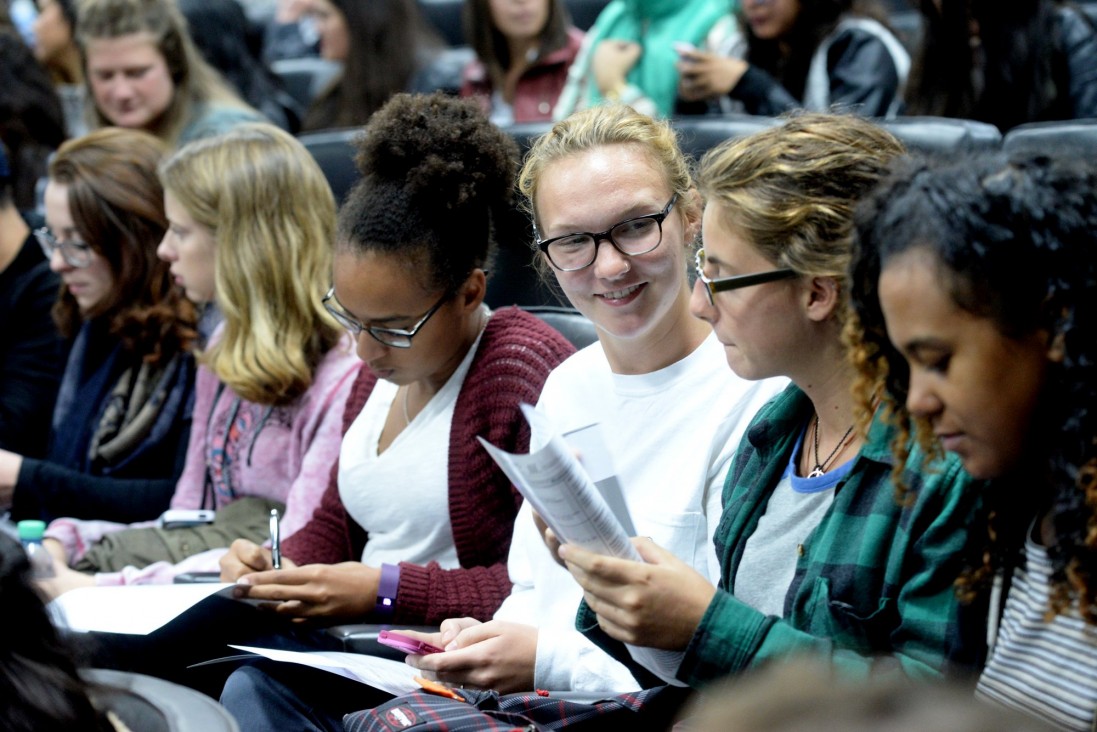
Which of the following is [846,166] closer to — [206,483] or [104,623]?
[104,623]

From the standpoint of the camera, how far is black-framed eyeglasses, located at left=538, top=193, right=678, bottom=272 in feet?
5.86

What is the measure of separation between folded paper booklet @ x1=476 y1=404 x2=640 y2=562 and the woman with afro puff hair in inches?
20.9

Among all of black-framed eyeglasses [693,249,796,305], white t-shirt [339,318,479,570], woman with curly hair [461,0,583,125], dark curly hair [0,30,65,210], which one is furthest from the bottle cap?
woman with curly hair [461,0,583,125]

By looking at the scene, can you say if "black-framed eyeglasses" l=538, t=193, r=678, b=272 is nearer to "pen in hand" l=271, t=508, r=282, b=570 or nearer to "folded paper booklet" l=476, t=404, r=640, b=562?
"folded paper booklet" l=476, t=404, r=640, b=562

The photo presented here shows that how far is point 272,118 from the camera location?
446 cm

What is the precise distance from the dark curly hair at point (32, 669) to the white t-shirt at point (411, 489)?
3.27 feet

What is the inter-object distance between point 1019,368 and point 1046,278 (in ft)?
0.28

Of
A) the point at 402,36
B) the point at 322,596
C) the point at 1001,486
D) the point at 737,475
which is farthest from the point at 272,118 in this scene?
the point at 1001,486

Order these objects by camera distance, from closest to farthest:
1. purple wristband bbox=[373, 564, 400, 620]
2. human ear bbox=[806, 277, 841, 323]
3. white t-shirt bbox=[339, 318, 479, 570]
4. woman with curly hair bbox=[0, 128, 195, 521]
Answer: human ear bbox=[806, 277, 841, 323] < purple wristband bbox=[373, 564, 400, 620] < white t-shirt bbox=[339, 318, 479, 570] < woman with curly hair bbox=[0, 128, 195, 521]

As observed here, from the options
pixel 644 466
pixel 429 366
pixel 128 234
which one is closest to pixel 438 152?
pixel 429 366

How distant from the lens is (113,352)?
2.78 meters

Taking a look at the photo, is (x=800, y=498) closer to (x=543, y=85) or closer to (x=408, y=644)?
(x=408, y=644)

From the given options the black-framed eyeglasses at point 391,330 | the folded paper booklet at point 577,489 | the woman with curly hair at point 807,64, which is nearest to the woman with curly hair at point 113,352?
the black-framed eyeglasses at point 391,330

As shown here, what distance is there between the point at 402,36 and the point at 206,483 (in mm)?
2407
